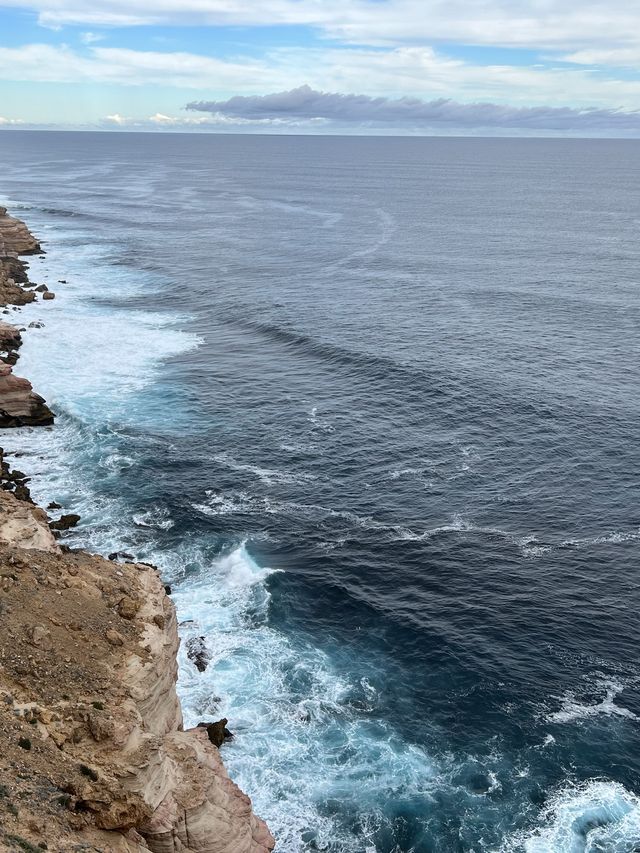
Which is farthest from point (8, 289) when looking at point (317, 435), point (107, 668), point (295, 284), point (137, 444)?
point (107, 668)

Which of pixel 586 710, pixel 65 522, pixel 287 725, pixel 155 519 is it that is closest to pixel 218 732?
pixel 287 725

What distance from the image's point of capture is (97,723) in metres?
35.3

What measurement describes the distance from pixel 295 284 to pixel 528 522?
9684 centimetres

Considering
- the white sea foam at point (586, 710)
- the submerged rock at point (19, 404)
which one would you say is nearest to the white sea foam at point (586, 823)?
the white sea foam at point (586, 710)

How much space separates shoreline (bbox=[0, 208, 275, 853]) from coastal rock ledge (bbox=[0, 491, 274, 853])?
0.06 metres

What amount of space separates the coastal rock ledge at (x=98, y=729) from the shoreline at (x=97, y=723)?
0.06m

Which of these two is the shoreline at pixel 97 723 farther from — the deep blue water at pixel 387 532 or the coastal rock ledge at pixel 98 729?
the deep blue water at pixel 387 532

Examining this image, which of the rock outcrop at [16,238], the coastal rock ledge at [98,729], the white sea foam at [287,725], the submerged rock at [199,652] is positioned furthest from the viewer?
the rock outcrop at [16,238]

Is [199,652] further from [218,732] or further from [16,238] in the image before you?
[16,238]

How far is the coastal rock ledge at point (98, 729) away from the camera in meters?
32.4

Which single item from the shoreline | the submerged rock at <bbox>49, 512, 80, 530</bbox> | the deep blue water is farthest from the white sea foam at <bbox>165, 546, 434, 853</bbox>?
the submerged rock at <bbox>49, 512, 80, 530</bbox>

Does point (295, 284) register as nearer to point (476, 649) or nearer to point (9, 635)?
point (476, 649)

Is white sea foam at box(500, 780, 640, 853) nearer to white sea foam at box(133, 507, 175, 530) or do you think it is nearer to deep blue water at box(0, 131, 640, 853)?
deep blue water at box(0, 131, 640, 853)

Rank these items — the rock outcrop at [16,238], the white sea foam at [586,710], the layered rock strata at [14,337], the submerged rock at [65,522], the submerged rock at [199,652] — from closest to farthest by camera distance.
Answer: the white sea foam at [586,710], the submerged rock at [199,652], the submerged rock at [65,522], the layered rock strata at [14,337], the rock outcrop at [16,238]
